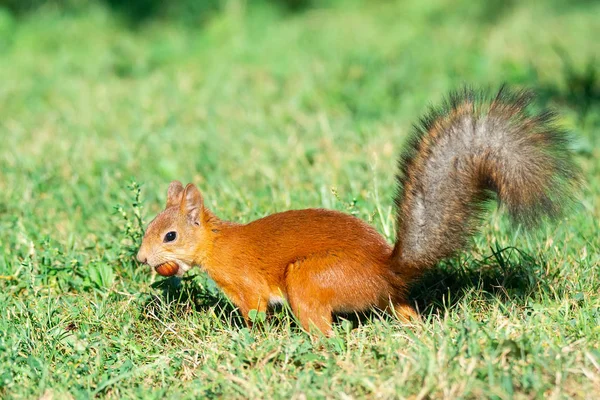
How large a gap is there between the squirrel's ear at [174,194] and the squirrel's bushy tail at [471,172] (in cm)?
109

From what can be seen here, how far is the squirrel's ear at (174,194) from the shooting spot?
389cm

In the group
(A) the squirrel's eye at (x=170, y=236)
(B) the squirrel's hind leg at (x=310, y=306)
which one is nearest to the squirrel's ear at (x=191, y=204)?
(A) the squirrel's eye at (x=170, y=236)

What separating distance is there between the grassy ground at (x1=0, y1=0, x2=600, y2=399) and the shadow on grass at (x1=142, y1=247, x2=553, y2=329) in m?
0.01

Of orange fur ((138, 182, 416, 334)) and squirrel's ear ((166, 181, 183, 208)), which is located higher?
squirrel's ear ((166, 181, 183, 208))

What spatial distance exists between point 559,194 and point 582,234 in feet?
4.18

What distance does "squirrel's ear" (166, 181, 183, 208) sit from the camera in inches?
153

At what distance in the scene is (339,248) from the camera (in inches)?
133

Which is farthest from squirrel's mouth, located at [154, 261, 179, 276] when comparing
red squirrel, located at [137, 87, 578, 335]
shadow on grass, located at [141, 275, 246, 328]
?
shadow on grass, located at [141, 275, 246, 328]

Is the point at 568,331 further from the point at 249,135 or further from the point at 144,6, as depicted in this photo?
the point at 144,6

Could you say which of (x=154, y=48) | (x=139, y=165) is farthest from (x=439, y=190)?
(x=154, y=48)

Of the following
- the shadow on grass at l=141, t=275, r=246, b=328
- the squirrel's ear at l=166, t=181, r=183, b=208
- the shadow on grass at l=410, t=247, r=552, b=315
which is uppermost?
the squirrel's ear at l=166, t=181, r=183, b=208

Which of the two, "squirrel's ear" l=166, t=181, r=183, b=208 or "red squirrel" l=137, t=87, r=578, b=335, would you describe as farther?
"squirrel's ear" l=166, t=181, r=183, b=208

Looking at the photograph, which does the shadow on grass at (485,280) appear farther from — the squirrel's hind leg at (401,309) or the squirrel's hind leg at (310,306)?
the squirrel's hind leg at (310,306)

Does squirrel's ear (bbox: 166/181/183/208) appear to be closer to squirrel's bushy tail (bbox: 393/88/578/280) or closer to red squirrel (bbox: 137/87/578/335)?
red squirrel (bbox: 137/87/578/335)
